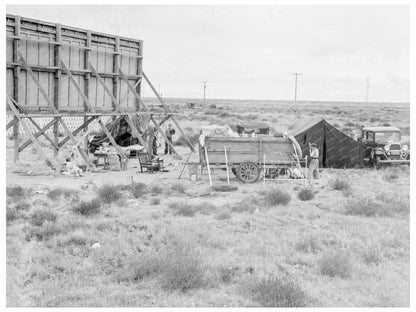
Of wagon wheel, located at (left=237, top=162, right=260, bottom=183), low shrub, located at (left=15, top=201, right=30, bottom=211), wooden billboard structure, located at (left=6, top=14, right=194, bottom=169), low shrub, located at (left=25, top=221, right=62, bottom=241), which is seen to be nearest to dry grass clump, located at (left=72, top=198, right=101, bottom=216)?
low shrub, located at (left=15, top=201, right=30, bottom=211)

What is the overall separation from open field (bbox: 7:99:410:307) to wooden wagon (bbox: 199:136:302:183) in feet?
5.44

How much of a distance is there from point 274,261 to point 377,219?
433cm

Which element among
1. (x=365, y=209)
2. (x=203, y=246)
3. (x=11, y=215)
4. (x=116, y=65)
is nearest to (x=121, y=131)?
(x=116, y=65)

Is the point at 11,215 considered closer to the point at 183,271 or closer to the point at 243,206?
the point at 243,206

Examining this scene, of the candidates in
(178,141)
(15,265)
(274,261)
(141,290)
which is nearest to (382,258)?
(274,261)

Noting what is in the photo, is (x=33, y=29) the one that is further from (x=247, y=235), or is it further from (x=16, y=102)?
(x=247, y=235)

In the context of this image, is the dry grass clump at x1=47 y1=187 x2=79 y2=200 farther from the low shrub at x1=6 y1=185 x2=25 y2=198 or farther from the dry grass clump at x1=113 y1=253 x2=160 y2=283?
the dry grass clump at x1=113 y1=253 x2=160 y2=283

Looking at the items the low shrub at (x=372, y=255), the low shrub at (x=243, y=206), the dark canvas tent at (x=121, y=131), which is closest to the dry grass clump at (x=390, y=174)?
the low shrub at (x=243, y=206)

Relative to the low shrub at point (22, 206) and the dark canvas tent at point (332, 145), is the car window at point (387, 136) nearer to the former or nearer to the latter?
the dark canvas tent at point (332, 145)

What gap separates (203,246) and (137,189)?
6094mm

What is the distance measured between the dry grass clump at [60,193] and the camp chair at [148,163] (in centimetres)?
518

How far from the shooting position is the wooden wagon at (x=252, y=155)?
1777 centimetres

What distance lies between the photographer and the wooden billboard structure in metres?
18.6

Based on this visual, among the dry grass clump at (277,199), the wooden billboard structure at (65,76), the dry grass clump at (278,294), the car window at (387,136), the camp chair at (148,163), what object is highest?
the wooden billboard structure at (65,76)
